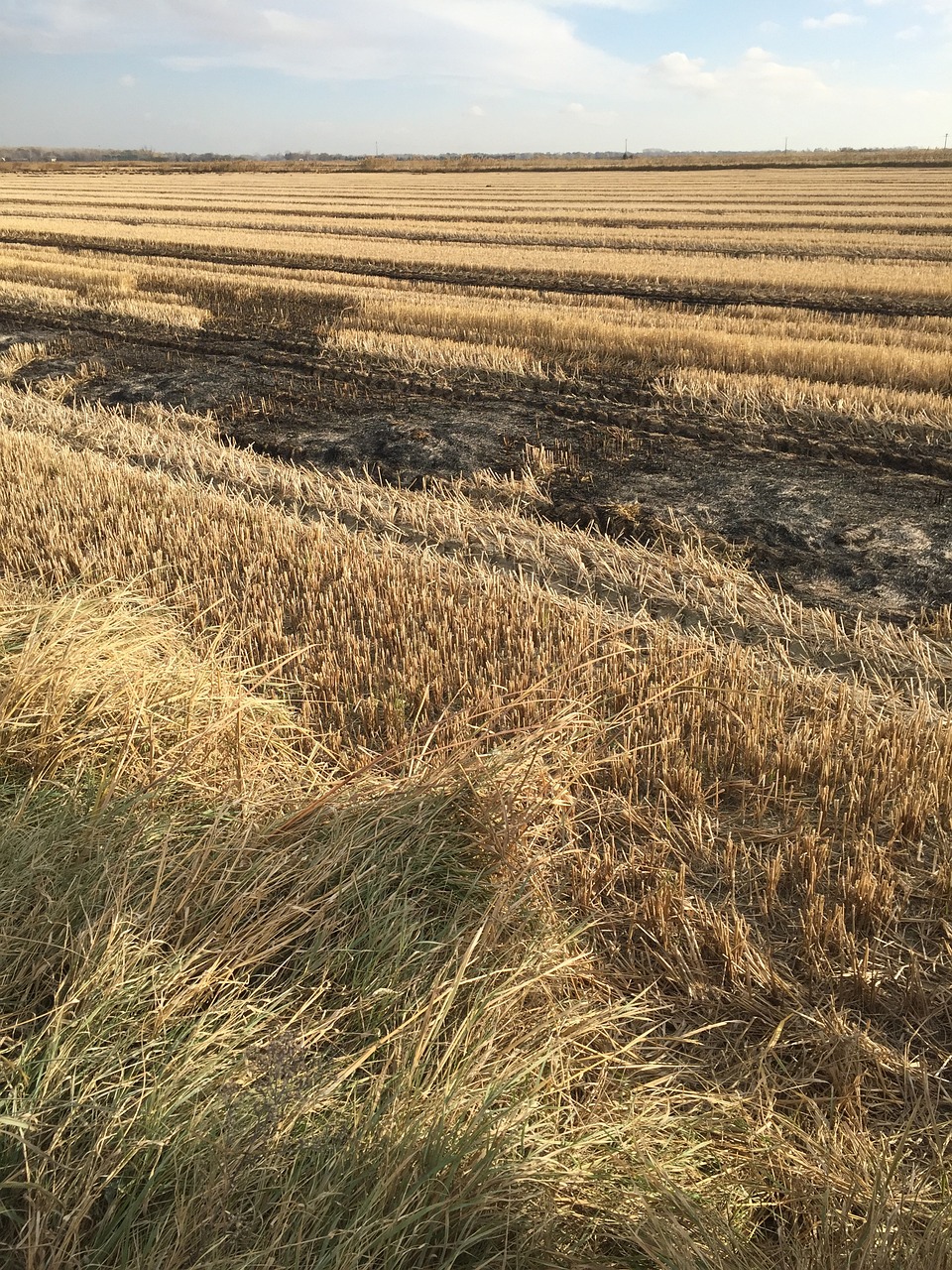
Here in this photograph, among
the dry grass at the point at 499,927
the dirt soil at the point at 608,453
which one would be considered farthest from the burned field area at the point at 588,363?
the dry grass at the point at 499,927

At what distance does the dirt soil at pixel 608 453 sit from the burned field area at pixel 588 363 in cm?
3

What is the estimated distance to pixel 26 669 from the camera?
12.0ft

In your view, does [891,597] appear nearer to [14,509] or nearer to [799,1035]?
[799,1035]

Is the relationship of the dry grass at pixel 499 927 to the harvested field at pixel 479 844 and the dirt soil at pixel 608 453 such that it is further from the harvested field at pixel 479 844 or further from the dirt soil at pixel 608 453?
the dirt soil at pixel 608 453

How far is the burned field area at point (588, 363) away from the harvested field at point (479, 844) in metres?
0.10

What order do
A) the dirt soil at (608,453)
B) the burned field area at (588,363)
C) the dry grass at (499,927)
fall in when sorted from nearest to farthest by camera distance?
the dry grass at (499,927) → the dirt soil at (608,453) → the burned field area at (588,363)

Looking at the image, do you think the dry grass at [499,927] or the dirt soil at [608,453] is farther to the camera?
the dirt soil at [608,453]

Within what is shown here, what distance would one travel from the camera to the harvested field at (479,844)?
1.95m

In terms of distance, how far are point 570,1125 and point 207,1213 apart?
0.92m

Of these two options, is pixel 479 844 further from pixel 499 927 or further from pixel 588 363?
pixel 588 363

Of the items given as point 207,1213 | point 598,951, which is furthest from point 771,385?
point 207,1213

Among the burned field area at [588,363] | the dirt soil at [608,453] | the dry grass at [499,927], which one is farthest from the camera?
the burned field area at [588,363]

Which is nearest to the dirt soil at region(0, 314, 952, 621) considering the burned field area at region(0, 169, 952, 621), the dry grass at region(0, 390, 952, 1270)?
the burned field area at region(0, 169, 952, 621)

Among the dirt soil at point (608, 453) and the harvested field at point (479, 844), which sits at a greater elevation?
the dirt soil at point (608, 453)
